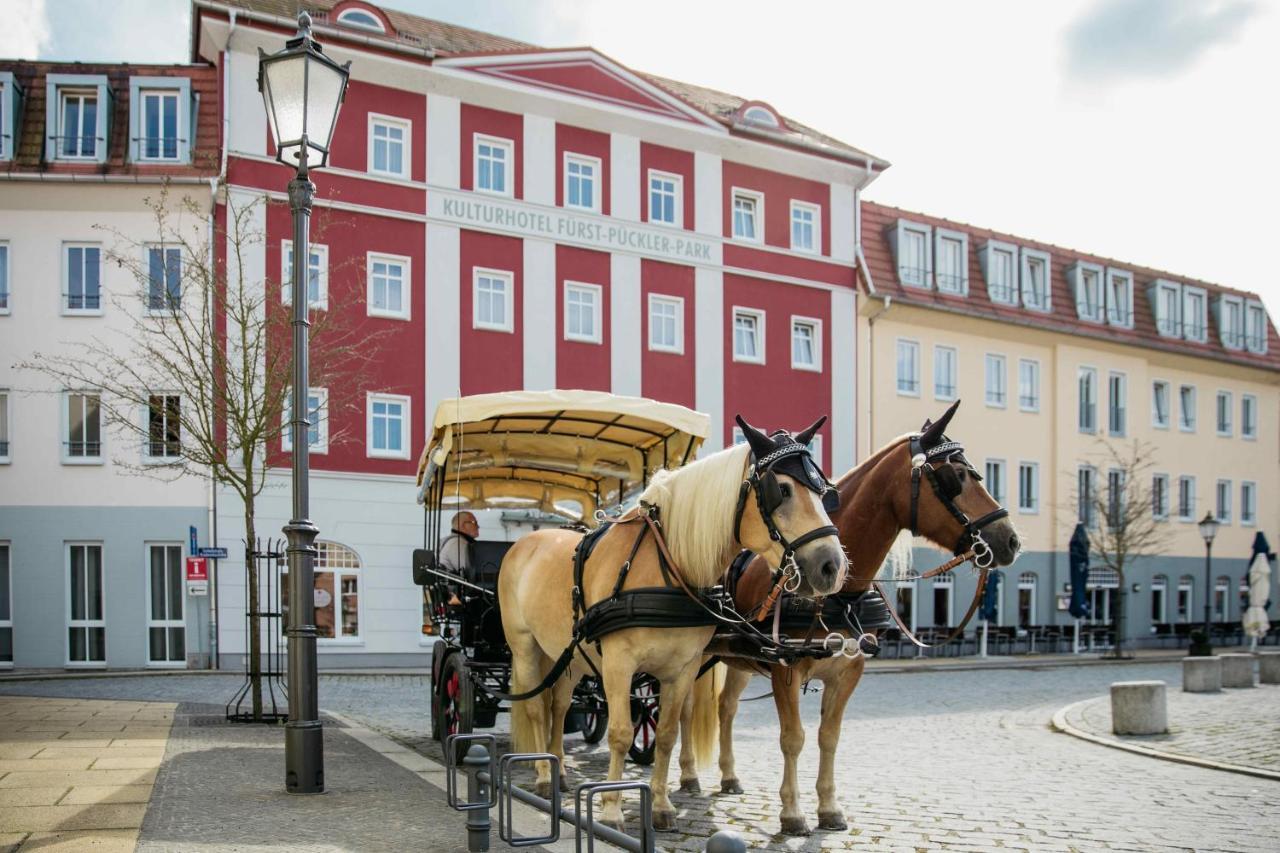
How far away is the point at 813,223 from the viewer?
32.8m

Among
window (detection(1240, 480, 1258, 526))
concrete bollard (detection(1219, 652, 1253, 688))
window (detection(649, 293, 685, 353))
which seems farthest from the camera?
window (detection(1240, 480, 1258, 526))

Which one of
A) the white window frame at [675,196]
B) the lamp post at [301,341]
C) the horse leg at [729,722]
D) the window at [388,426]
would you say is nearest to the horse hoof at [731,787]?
the horse leg at [729,722]

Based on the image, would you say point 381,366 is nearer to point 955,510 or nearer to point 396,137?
point 396,137

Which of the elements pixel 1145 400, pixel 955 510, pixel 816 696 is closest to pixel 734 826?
pixel 955 510

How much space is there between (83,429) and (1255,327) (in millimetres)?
40783

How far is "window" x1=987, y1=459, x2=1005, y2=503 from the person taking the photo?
3625 cm

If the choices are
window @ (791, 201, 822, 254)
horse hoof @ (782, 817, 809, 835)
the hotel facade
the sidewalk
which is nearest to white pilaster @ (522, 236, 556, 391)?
the hotel facade

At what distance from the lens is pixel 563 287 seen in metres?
28.5

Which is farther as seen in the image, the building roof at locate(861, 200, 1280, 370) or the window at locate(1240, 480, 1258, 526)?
the window at locate(1240, 480, 1258, 526)

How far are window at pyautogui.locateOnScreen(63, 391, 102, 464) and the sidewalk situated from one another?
19590mm

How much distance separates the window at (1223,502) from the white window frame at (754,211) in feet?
73.8

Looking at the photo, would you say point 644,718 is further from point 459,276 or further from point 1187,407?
point 1187,407

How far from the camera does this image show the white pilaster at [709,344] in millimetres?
30219

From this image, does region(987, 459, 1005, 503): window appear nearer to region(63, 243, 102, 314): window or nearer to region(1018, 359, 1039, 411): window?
region(1018, 359, 1039, 411): window
